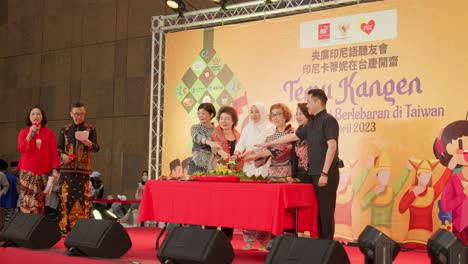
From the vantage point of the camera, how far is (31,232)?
204 inches

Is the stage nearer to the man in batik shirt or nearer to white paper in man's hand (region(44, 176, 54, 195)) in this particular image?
the man in batik shirt

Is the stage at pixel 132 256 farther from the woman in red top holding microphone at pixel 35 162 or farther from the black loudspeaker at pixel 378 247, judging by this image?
the black loudspeaker at pixel 378 247

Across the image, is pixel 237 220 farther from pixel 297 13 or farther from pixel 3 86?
pixel 3 86

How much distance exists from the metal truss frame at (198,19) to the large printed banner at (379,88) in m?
0.12

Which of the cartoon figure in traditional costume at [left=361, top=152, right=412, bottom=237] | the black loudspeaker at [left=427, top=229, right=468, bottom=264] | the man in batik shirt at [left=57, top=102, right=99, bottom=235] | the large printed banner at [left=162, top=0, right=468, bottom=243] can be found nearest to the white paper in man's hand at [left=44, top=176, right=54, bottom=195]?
the man in batik shirt at [left=57, top=102, right=99, bottom=235]

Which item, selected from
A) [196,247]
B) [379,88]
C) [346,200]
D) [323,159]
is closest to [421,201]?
[346,200]

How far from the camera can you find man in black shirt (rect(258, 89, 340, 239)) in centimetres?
471

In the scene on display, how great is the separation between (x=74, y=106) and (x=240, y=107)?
7.31 feet

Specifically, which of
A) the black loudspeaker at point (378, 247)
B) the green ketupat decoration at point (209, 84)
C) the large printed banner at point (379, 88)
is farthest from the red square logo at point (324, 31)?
the black loudspeaker at point (378, 247)

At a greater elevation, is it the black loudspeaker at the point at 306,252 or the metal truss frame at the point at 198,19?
the metal truss frame at the point at 198,19

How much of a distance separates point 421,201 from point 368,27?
6.38 feet

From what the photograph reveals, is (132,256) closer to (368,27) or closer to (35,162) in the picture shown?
(35,162)

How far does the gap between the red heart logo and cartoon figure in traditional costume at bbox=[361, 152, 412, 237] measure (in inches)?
52.6

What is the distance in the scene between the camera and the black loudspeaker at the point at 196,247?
155 inches
